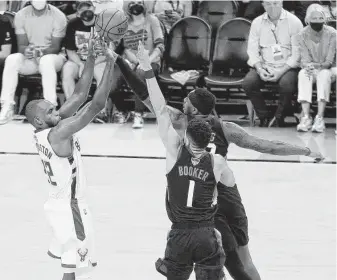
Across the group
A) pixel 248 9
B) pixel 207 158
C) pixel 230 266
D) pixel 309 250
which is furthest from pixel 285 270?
pixel 248 9

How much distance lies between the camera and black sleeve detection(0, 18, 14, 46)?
1324 cm

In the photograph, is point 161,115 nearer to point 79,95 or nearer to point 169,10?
point 79,95

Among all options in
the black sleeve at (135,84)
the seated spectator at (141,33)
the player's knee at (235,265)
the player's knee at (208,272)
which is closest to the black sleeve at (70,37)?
the seated spectator at (141,33)

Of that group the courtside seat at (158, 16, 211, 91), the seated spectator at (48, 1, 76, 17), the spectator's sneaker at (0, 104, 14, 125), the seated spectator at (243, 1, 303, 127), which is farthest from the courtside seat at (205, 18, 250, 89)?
the spectator's sneaker at (0, 104, 14, 125)

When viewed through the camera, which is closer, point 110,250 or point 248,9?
point 110,250

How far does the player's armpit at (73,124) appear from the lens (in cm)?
565

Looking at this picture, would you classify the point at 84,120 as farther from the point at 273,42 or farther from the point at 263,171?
the point at 273,42

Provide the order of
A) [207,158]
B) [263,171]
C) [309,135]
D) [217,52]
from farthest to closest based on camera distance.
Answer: [217,52]
[309,135]
[263,171]
[207,158]

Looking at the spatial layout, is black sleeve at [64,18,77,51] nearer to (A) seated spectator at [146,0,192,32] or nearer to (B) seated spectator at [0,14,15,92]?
(B) seated spectator at [0,14,15,92]

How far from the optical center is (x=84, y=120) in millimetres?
5645

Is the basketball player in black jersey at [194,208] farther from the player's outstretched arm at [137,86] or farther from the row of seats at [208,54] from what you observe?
the row of seats at [208,54]

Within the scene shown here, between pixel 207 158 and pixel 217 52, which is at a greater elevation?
pixel 207 158

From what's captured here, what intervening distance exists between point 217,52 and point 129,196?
473cm

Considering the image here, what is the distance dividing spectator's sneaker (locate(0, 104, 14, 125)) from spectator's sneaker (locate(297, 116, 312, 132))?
4195 millimetres
